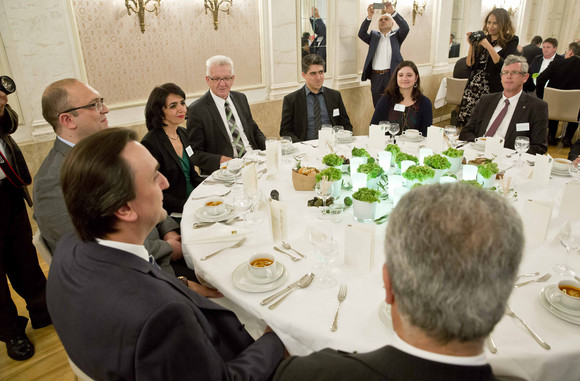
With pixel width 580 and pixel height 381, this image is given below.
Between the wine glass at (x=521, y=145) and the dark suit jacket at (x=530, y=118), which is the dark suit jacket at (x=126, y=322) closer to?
the wine glass at (x=521, y=145)

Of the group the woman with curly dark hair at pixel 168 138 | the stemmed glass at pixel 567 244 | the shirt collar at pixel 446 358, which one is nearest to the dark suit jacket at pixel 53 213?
the woman with curly dark hair at pixel 168 138

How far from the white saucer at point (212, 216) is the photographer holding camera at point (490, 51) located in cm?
453

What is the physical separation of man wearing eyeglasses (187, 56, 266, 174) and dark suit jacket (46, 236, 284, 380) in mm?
2188

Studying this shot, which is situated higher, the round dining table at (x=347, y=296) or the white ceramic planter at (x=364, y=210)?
the white ceramic planter at (x=364, y=210)

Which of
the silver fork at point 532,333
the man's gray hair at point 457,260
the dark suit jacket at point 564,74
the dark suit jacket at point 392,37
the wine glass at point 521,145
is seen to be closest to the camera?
the man's gray hair at point 457,260

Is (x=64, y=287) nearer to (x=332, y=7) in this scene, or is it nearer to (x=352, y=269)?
(x=352, y=269)

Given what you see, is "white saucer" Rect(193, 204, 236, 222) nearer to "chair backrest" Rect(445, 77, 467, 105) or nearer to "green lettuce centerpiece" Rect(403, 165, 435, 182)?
"green lettuce centerpiece" Rect(403, 165, 435, 182)

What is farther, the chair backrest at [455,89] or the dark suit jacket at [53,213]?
the chair backrest at [455,89]

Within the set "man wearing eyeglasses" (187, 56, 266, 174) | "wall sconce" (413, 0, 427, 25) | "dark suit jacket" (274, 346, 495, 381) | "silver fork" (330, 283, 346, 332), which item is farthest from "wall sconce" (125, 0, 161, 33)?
"wall sconce" (413, 0, 427, 25)

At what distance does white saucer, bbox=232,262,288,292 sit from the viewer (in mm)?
1425

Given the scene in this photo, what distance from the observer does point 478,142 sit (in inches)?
120

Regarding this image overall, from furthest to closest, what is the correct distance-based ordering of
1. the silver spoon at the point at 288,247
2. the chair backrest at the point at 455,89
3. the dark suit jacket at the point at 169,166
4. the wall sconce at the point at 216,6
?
1. the chair backrest at the point at 455,89
2. the wall sconce at the point at 216,6
3. the dark suit jacket at the point at 169,166
4. the silver spoon at the point at 288,247

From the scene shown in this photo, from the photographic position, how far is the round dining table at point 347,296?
1.13 m

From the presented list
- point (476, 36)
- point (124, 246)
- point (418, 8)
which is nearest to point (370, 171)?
point (124, 246)
